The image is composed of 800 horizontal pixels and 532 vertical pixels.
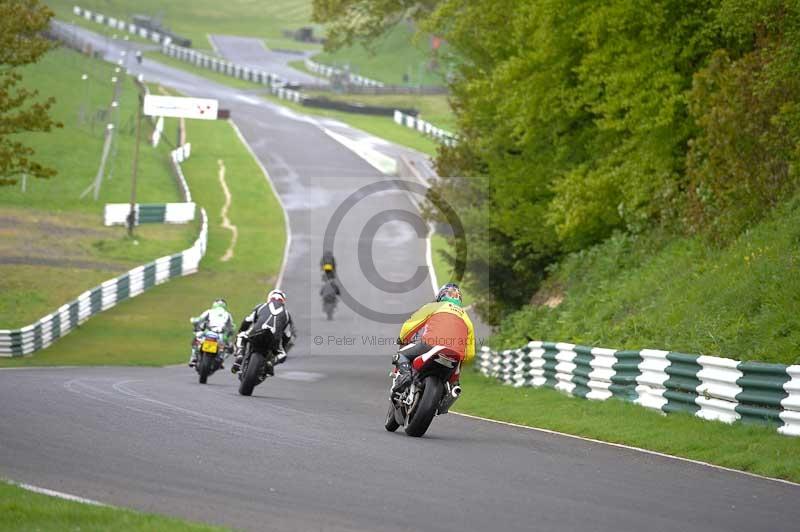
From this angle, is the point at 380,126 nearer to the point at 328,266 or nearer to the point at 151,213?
the point at 151,213

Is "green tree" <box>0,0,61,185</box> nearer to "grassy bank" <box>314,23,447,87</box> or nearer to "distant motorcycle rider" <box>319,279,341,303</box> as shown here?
"distant motorcycle rider" <box>319,279,341,303</box>

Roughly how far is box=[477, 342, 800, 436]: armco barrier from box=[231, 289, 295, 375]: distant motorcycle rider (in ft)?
15.5

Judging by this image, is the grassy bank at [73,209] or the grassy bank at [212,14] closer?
the grassy bank at [73,209]

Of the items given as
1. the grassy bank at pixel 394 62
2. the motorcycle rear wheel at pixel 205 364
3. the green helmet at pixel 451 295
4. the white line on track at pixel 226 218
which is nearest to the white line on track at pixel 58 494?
the green helmet at pixel 451 295

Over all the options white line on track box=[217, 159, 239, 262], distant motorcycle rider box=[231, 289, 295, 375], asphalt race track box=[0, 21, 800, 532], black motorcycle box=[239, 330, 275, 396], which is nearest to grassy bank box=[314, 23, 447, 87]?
white line on track box=[217, 159, 239, 262]

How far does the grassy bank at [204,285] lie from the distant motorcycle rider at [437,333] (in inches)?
707

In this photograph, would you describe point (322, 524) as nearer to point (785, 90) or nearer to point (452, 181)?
point (785, 90)

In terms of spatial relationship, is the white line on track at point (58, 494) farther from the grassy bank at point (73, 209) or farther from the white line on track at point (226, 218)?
the white line on track at point (226, 218)

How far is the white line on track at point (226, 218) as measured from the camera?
49969 mm

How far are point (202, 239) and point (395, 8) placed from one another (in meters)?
13.5

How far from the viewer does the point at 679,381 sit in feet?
53.0

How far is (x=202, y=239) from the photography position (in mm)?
49094

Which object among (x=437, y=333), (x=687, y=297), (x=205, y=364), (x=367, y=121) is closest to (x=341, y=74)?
(x=367, y=121)

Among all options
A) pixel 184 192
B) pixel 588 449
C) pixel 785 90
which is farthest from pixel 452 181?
pixel 184 192
